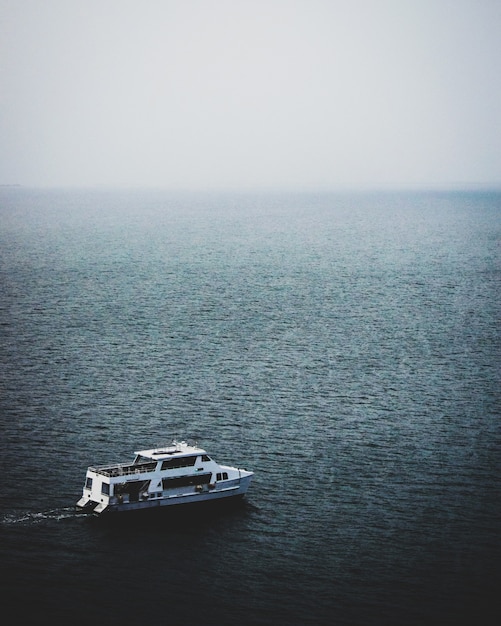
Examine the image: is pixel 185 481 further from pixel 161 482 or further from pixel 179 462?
pixel 161 482

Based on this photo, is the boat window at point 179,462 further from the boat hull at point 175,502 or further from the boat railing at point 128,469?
the boat hull at point 175,502

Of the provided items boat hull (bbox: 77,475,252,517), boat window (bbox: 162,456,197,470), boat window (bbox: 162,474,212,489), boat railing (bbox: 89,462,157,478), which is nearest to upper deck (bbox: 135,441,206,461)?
boat window (bbox: 162,456,197,470)

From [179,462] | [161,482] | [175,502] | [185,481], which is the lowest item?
[175,502]

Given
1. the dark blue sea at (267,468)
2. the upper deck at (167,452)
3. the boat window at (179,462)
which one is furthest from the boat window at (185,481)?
the dark blue sea at (267,468)

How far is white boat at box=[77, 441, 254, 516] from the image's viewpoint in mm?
95812

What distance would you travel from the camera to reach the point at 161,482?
324ft

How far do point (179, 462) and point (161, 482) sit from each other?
275 cm

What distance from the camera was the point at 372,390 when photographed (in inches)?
5384

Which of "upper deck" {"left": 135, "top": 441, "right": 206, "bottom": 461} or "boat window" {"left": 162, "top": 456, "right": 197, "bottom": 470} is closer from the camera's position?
"boat window" {"left": 162, "top": 456, "right": 197, "bottom": 470}

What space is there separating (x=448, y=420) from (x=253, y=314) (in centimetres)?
7306

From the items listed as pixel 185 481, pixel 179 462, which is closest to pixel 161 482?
pixel 185 481

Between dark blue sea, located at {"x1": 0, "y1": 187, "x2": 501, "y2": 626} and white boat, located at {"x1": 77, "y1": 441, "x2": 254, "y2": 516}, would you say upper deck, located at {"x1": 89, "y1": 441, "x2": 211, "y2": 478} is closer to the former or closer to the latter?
white boat, located at {"x1": 77, "y1": 441, "x2": 254, "y2": 516}

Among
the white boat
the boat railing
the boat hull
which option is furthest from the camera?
the boat railing

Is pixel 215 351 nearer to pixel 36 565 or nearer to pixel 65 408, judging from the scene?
pixel 65 408
